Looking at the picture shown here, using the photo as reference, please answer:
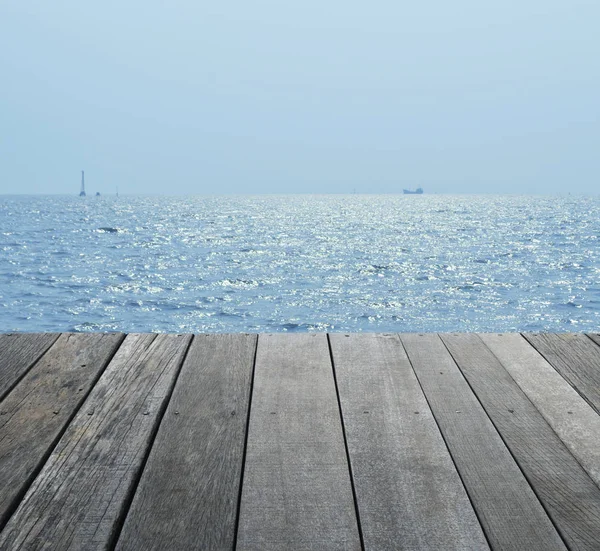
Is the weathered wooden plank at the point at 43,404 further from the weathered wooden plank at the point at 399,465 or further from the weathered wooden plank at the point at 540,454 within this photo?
the weathered wooden plank at the point at 540,454

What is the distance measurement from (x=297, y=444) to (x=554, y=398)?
726mm

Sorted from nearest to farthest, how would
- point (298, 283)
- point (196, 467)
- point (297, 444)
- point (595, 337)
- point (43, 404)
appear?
1. point (196, 467)
2. point (297, 444)
3. point (43, 404)
4. point (595, 337)
5. point (298, 283)

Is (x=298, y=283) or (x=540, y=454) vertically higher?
(x=540, y=454)

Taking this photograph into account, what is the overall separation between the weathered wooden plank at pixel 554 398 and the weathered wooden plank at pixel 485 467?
0.50 ft

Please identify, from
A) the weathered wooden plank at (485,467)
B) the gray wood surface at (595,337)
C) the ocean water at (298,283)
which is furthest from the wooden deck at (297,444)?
the ocean water at (298,283)

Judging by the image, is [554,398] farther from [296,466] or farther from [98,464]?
[98,464]

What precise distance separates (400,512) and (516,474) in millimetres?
292

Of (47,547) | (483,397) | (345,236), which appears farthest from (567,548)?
(345,236)

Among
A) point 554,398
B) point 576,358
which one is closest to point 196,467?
point 554,398

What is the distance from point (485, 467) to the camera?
1372mm

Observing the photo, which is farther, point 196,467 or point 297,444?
point 297,444

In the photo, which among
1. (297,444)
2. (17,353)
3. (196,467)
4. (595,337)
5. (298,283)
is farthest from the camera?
(298,283)

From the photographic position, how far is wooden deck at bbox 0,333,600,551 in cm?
115

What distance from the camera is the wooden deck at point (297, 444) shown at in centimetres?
115
